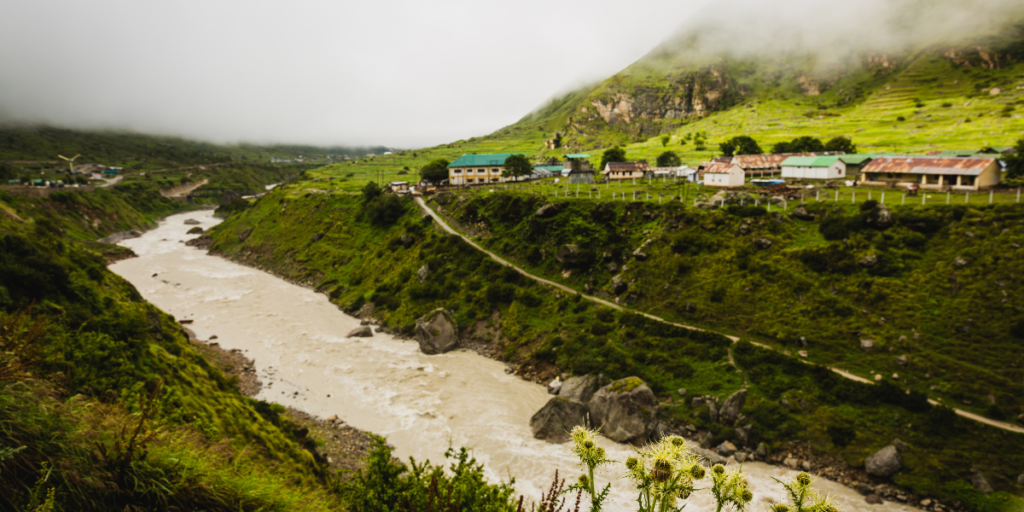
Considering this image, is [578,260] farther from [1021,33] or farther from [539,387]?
[1021,33]

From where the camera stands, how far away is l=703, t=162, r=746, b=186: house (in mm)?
64062

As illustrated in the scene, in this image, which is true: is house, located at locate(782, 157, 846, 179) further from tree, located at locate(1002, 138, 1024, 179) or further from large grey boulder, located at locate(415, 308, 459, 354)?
large grey boulder, located at locate(415, 308, 459, 354)

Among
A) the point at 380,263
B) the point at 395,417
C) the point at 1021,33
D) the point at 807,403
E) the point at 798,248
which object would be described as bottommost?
the point at 395,417

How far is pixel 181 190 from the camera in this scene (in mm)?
148500

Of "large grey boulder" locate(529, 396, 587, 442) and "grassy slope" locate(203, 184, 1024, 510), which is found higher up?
"grassy slope" locate(203, 184, 1024, 510)

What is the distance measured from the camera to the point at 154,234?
102500 mm

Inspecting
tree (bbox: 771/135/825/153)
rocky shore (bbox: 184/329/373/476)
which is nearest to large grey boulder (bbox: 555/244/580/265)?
rocky shore (bbox: 184/329/373/476)

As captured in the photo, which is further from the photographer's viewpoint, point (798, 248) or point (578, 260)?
point (578, 260)

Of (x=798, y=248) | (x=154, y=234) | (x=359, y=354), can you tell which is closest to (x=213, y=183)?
(x=154, y=234)

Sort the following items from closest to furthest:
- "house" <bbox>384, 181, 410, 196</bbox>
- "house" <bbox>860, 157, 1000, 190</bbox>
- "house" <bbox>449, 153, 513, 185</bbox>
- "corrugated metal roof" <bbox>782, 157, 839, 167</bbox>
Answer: "house" <bbox>860, 157, 1000, 190</bbox>
"corrugated metal roof" <bbox>782, 157, 839, 167</bbox>
"house" <bbox>384, 181, 410, 196</bbox>
"house" <bbox>449, 153, 513, 185</bbox>

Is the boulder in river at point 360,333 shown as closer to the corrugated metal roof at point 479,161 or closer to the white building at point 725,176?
the white building at point 725,176

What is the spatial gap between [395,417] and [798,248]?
36.9m

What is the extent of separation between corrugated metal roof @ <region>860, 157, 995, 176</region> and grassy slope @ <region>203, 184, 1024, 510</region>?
1653 cm

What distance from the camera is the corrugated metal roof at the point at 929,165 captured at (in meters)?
47.3
